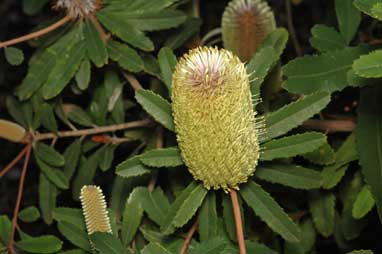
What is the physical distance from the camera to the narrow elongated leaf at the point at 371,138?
125cm

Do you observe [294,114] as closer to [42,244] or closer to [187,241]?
[187,241]

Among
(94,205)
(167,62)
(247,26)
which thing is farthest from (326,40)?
(94,205)

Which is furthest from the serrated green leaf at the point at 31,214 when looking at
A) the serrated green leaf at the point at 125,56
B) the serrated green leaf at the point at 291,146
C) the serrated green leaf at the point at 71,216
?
the serrated green leaf at the point at 291,146

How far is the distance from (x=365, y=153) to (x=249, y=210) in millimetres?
295

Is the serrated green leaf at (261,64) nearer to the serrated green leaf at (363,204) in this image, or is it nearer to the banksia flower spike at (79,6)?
the serrated green leaf at (363,204)

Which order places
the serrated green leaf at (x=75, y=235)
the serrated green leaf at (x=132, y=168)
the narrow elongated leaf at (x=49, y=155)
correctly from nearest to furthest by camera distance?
the serrated green leaf at (x=132, y=168) → the serrated green leaf at (x=75, y=235) → the narrow elongated leaf at (x=49, y=155)

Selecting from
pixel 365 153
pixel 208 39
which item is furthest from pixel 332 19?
pixel 365 153

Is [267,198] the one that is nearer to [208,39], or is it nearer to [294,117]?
[294,117]

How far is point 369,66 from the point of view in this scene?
100 centimetres

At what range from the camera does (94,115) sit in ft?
5.42

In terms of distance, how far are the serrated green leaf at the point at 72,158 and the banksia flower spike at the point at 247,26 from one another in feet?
1.48

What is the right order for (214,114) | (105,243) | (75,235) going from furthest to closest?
1. (75,235)
2. (105,243)
3. (214,114)

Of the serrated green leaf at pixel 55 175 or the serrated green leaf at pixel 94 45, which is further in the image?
the serrated green leaf at pixel 55 175

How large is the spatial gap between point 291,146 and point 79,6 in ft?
2.01
